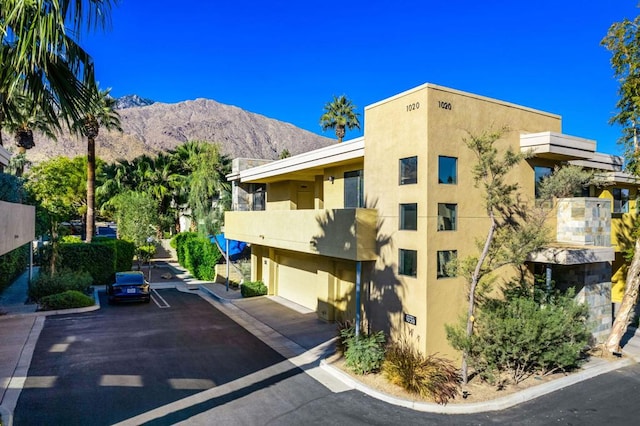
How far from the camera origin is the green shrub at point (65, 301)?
62.4 feet

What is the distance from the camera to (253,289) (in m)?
22.7

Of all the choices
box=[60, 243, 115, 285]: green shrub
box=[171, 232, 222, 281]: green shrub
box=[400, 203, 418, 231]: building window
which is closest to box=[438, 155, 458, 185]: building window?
box=[400, 203, 418, 231]: building window

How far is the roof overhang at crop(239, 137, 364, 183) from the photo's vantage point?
1514 centimetres

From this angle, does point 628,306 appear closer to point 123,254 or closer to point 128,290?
point 128,290

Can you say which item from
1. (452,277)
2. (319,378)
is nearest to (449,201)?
(452,277)

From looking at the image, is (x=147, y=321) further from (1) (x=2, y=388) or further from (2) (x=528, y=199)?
(2) (x=528, y=199)

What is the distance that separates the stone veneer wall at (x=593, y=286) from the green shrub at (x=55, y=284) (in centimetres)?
2204

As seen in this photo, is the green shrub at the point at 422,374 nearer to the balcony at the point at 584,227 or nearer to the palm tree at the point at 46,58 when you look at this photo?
the balcony at the point at 584,227

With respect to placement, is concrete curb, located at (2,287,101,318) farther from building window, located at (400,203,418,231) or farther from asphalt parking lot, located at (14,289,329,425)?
building window, located at (400,203,418,231)

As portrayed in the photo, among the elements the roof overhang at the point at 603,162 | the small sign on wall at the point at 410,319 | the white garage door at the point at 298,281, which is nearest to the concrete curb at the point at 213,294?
the white garage door at the point at 298,281

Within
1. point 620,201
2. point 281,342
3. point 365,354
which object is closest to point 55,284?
point 281,342

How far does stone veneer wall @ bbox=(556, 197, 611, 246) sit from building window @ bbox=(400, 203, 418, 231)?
6053mm

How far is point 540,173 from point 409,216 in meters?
5.93

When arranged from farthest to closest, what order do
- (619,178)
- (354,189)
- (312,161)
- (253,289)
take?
(253,289) < (619,178) < (312,161) < (354,189)
